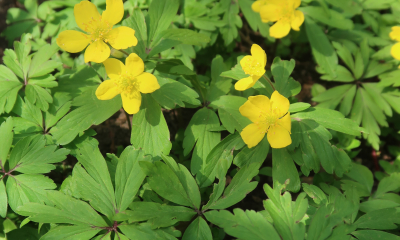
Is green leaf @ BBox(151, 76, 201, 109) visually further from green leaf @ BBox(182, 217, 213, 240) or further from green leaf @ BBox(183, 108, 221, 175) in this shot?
green leaf @ BBox(182, 217, 213, 240)

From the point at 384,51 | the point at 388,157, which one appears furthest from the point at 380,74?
the point at 388,157

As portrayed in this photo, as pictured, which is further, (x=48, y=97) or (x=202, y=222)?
→ (x=48, y=97)

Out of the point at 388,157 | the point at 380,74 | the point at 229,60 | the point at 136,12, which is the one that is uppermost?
the point at 136,12

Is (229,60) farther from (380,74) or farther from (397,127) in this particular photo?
(397,127)

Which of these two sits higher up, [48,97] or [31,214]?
[48,97]

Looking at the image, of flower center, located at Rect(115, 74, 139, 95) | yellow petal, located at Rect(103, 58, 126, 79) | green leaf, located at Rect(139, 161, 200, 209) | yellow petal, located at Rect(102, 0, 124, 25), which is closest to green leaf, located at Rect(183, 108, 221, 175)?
green leaf, located at Rect(139, 161, 200, 209)

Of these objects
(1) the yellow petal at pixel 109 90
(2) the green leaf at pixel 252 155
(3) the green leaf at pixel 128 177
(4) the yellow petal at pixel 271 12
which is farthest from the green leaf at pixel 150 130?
(4) the yellow petal at pixel 271 12

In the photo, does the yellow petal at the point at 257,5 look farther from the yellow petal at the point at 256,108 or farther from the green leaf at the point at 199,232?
the green leaf at the point at 199,232
